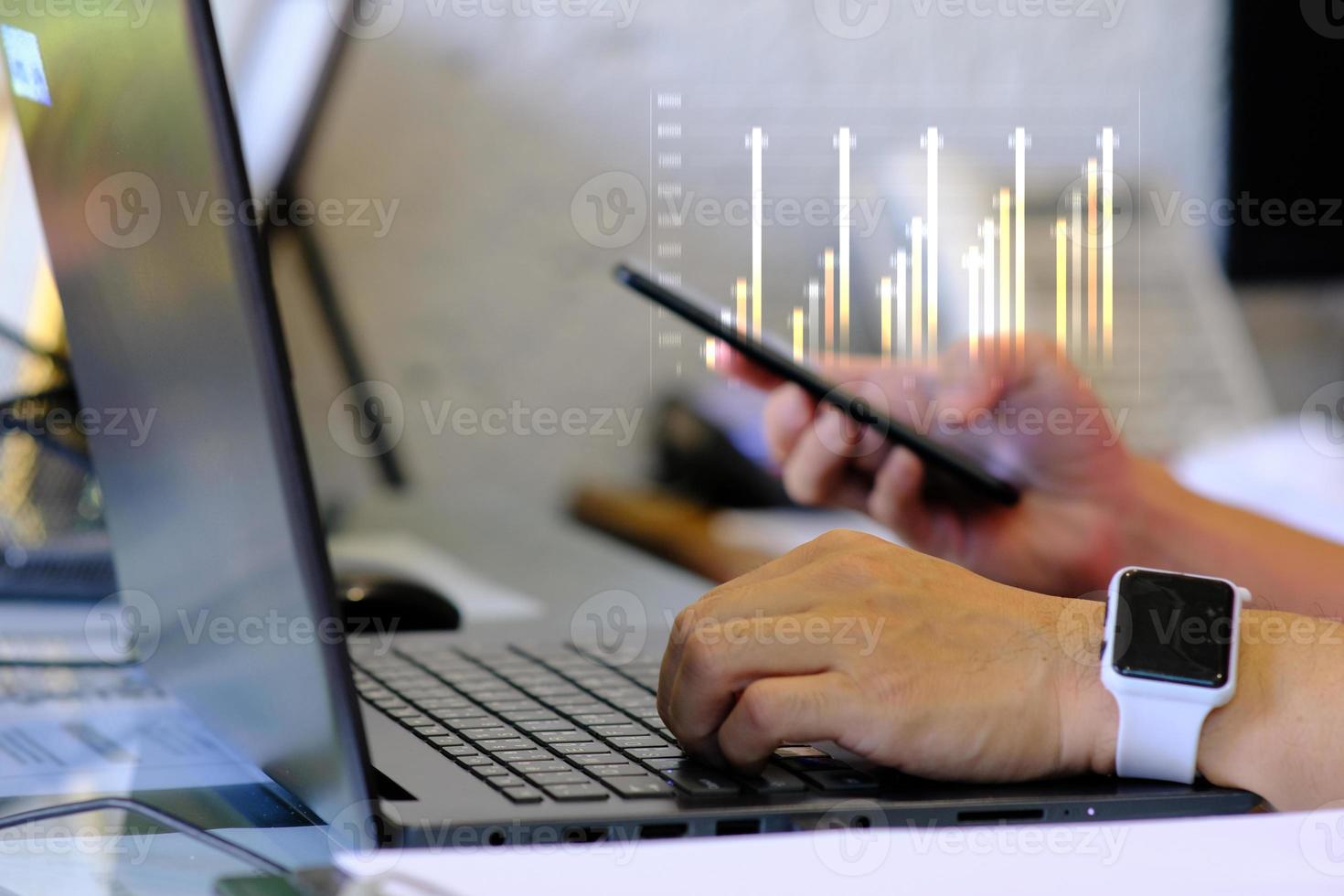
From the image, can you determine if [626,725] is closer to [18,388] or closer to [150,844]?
[150,844]

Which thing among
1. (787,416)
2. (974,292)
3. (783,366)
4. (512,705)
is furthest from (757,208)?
(512,705)

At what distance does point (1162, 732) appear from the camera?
381mm

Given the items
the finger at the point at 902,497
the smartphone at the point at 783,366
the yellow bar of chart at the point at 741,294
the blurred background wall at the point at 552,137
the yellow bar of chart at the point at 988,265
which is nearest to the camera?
the smartphone at the point at 783,366

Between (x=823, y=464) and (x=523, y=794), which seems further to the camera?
(x=823, y=464)

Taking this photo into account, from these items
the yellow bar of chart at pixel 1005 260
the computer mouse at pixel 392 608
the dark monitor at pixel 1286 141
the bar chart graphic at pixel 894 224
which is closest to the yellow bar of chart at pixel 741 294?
the bar chart graphic at pixel 894 224

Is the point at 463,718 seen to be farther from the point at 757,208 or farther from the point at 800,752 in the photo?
the point at 757,208

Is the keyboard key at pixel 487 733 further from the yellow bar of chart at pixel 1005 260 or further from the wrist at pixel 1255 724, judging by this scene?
the yellow bar of chart at pixel 1005 260

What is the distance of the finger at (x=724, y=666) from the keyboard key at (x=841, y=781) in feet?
0.11

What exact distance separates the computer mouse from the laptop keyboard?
0.07 metres

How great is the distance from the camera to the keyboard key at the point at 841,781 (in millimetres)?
366

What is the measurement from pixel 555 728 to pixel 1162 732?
0.21 m

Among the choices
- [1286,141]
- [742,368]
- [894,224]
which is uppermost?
[1286,141]

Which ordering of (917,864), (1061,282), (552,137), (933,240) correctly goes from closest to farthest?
1. (917,864)
2. (933,240)
3. (1061,282)
4. (552,137)

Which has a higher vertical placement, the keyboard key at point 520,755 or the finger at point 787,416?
the finger at point 787,416
